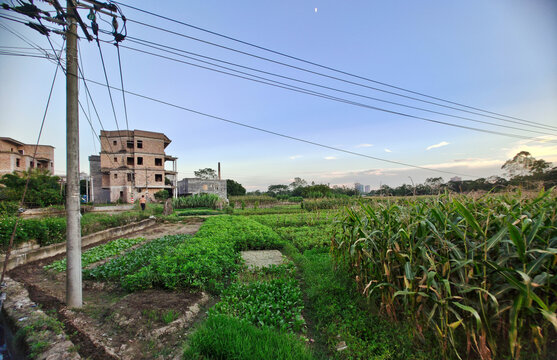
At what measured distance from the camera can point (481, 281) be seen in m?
2.02

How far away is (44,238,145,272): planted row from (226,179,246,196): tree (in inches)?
1808

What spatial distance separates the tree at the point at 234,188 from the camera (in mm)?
53869

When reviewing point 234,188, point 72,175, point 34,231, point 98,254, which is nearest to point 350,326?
point 72,175

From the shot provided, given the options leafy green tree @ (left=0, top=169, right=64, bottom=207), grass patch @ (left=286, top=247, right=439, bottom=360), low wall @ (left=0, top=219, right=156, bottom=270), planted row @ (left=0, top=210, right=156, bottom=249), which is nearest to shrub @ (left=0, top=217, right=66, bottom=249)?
planted row @ (left=0, top=210, right=156, bottom=249)

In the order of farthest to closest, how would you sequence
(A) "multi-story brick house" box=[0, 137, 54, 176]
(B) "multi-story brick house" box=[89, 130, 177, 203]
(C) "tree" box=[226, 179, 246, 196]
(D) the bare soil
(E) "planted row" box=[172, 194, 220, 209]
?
(C) "tree" box=[226, 179, 246, 196], (B) "multi-story brick house" box=[89, 130, 177, 203], (E) "planted row" box=[172, 194, 220, 209], (A) "multi-story brick house" box=[0, 137, 54, 176], (D) the bare soil

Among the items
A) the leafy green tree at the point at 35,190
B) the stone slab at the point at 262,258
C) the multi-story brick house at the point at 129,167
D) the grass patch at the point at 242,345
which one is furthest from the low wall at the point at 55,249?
the multi-story brick house at the point at 129,167

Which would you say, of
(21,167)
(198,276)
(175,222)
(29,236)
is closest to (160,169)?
(21,167)

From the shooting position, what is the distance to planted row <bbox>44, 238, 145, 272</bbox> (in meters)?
Result: 5.44

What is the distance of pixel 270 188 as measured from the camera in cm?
6931

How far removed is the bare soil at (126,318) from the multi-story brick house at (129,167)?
30.8 m

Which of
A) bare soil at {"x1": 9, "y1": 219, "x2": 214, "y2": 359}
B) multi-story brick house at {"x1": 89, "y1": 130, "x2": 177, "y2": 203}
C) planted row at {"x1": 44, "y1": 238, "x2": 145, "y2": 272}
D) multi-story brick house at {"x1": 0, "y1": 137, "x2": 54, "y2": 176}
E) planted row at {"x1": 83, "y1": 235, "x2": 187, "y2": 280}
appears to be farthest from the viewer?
multi-story brick house at {"x1": 89, "y1": 130, "x2": 177, "y2": 203}

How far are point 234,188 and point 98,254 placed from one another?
49.4 m

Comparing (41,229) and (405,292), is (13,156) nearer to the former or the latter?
(41,229)

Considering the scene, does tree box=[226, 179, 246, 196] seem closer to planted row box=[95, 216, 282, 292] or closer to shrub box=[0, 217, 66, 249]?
shrub box=[0, 217, 66, 249]
